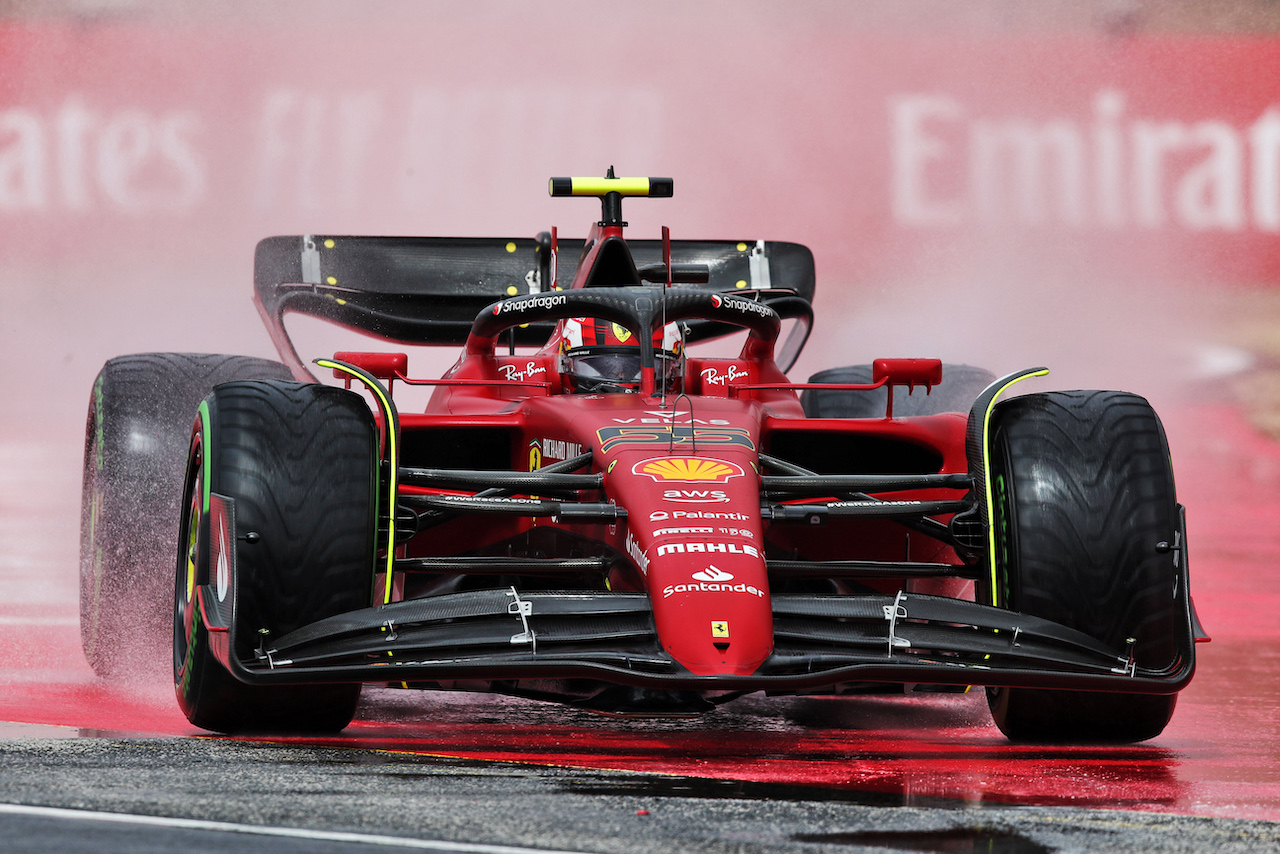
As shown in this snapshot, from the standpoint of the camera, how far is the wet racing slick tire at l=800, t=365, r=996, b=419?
7246mm

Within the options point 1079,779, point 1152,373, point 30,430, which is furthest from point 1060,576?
point 30,430

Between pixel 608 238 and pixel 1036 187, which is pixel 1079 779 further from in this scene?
pixel 1036 187

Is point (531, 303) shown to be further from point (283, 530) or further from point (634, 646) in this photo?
point (634, 646)

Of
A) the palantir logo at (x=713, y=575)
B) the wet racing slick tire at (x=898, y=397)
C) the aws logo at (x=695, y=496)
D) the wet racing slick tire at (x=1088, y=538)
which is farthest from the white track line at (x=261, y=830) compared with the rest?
the wet racing slick tire at (x=898, y=397)

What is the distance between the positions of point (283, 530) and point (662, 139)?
11646 mm

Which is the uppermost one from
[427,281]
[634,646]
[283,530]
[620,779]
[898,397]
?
[427,281]

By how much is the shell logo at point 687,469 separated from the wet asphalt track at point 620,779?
0.70m

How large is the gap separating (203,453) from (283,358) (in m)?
3.48

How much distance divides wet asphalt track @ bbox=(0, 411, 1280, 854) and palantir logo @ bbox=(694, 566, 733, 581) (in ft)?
1.44

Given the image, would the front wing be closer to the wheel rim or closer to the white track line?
the wheel rim

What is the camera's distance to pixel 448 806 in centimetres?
306

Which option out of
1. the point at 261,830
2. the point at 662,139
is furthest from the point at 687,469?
the point at 662,139

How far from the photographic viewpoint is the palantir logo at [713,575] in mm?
3818

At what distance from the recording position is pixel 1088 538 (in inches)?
164
